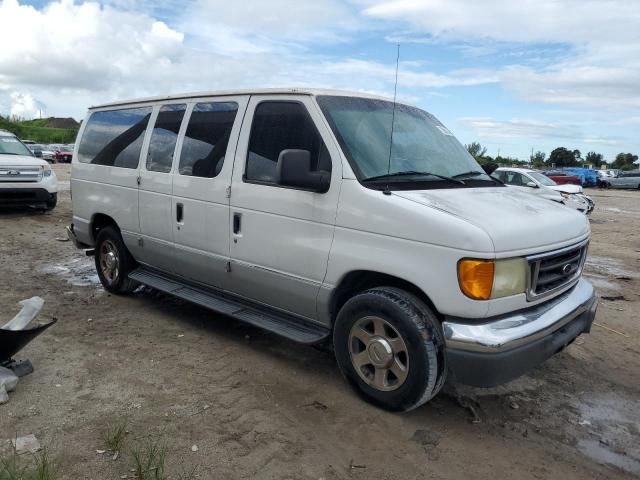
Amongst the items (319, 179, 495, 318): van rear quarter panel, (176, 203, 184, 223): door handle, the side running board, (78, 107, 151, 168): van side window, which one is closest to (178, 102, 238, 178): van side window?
(176, 203, 184, 223): door handle

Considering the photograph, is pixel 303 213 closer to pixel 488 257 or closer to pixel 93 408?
pixel 488 257

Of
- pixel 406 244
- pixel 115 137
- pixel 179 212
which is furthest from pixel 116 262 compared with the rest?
pixel 406 244

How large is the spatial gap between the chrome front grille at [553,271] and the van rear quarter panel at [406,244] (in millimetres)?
439

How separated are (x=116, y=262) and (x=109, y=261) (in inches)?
7.1

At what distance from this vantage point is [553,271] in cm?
372

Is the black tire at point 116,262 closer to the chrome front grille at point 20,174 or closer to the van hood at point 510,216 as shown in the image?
the van hood at point 510,216

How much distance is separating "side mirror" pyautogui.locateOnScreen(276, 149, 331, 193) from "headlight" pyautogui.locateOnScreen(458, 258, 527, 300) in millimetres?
1148

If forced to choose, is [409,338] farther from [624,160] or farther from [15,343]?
[624,160]

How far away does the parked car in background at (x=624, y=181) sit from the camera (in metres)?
37.1

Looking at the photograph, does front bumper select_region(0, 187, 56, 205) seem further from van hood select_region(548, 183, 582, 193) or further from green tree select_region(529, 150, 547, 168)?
green tree select_region(529, 150, 547, 168)

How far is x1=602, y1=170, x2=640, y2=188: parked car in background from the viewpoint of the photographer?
122 feet

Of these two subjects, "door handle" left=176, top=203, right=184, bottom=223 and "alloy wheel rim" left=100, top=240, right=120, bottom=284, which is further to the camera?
"alloy wheel rim" left=100, top=240, right=120, bottom=284

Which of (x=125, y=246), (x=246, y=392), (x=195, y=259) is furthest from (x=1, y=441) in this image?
(x=125, y=246)

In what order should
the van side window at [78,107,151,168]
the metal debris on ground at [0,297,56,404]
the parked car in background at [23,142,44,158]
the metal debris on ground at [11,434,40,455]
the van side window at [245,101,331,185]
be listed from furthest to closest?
the parked car in background at [23,142,44,158], the van side window at [78,107,151,168], the van side window at [245,101,331,185], the metal debris on ground at [0,297,56,404], the metal debris on ground at [11,434,40,455]
